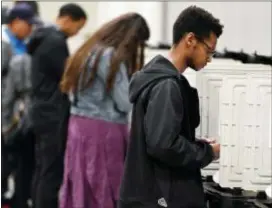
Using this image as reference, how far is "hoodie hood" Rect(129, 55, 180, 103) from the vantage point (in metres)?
2.15

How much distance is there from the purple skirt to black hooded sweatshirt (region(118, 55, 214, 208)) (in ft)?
3.57

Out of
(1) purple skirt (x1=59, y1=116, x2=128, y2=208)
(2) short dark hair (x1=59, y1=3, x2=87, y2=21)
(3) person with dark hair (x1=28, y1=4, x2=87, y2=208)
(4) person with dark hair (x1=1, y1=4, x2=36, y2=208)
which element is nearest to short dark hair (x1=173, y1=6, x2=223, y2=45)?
Answer: (1) purple skirt (x1=59, y1=116, x2=128, y2=208)

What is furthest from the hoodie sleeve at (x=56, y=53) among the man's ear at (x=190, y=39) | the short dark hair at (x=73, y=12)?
the man's ear at (x=190, y=39)

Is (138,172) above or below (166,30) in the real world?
below

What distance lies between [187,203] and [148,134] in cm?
25

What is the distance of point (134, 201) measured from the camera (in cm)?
220

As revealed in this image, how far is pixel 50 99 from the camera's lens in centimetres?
398

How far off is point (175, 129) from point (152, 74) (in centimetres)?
19

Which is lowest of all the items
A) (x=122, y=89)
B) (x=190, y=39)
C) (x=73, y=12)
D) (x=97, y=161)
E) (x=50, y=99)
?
(x=97, y=161)

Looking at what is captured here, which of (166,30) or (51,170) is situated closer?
(51,170)

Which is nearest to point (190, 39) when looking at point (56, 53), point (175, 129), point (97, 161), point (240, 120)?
point (175, 129)

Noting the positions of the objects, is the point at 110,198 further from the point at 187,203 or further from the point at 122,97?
the point at 187,203

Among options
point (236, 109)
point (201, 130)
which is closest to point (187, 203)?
point (201, 130)

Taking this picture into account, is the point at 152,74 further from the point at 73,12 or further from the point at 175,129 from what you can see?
the point at 73,12
